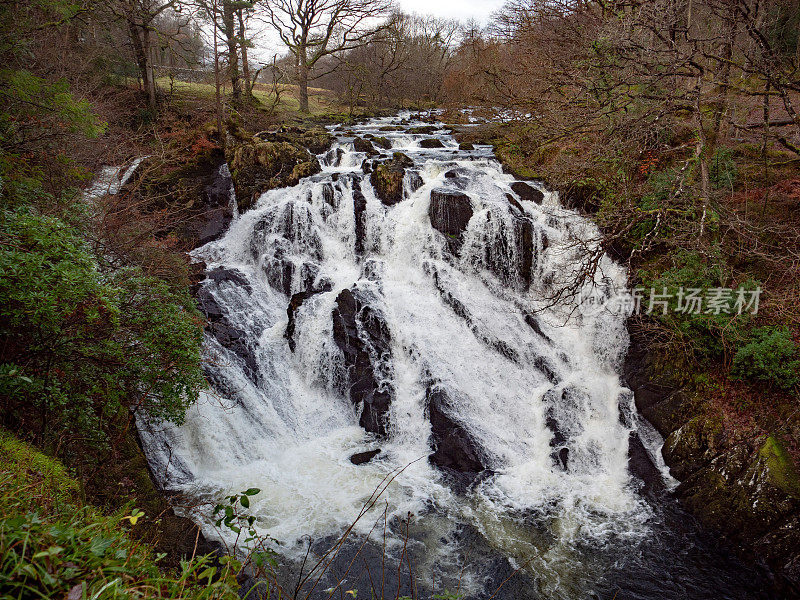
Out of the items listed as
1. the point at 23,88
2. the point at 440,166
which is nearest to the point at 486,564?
the point at 23,88

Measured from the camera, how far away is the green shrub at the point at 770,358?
24.4ft

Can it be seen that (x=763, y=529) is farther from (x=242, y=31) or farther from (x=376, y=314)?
(x=242, y=31)

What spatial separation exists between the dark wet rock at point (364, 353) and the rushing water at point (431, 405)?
0.05m

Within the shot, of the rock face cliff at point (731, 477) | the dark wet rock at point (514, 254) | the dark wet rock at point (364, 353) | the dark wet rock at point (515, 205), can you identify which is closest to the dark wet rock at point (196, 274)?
the dark wet rock at point (364, 353)

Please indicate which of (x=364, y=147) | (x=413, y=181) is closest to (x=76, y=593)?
(x=413, y=181)

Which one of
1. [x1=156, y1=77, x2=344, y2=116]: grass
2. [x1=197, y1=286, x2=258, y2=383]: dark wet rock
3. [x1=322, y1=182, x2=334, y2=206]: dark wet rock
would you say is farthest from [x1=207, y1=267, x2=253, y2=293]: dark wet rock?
[x1=156, y1=77, x2=344, y2=116]: grass

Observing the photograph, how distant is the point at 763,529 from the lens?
6.58 m

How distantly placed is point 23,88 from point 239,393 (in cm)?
614

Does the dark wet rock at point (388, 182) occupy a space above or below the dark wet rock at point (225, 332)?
above

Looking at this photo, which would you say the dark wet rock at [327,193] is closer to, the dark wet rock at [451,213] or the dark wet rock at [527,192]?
the dark wet rock at [451,213]

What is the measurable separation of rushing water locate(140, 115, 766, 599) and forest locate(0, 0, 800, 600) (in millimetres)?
56

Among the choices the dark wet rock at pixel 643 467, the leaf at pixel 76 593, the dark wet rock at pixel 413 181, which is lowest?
the dark wet rock at pixel 643 467

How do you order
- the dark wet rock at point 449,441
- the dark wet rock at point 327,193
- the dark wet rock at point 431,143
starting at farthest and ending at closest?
1. the dark wet rock at point 431,143
2. the dark wet rock at point 327,193
3. the dark wet rock at point 449,441

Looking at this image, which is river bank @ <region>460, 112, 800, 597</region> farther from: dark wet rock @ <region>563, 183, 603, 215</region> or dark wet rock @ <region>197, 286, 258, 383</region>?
dark wet rock @ <region>197, 286, 258, 383</region>
